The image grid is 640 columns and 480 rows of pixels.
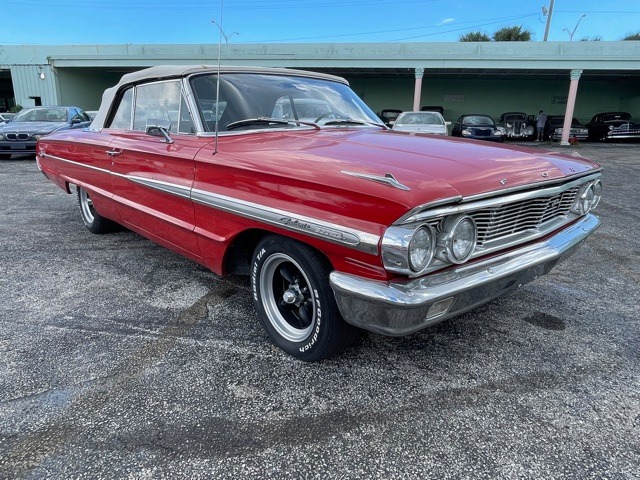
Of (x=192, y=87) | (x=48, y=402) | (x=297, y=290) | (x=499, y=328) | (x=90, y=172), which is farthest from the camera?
(x=90, y=172)

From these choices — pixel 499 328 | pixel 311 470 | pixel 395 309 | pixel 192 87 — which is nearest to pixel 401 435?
pixel 311 470

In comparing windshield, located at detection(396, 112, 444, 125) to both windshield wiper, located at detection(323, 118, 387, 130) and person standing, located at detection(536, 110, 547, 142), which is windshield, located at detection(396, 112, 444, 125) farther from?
person standing, located at detection(536, 110, 547, 142)

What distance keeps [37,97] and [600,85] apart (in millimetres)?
29721

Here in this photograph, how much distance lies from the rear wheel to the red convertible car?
1.05m

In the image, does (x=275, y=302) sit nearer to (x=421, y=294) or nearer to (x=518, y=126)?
(x=421, y=294)

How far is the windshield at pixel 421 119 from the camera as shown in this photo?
507 inches

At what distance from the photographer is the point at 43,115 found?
40.0 feet

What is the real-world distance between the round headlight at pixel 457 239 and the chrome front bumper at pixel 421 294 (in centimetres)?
9

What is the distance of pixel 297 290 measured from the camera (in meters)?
2.49

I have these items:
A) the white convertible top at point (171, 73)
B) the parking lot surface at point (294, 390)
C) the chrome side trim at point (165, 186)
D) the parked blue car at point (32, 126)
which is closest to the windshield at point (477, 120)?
the parked blue car at point (32, 126)

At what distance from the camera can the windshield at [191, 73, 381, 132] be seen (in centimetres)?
305

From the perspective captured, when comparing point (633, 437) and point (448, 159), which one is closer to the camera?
point (633, 437)

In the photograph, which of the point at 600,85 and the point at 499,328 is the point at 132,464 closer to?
the point at 499,328

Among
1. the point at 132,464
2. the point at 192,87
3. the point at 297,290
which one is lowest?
the point at 132,464
